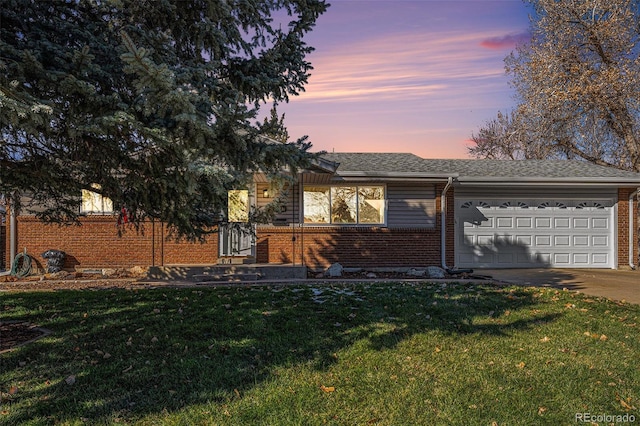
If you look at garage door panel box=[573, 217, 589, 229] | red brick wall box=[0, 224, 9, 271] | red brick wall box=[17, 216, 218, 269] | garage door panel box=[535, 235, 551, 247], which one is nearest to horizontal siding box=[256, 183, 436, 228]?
red brick wall box=[17, 216, 218, 269]

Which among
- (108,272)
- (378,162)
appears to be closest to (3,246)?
(108,272)

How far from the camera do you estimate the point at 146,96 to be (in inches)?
145

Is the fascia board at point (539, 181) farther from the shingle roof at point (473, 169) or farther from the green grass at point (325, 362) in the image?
the green grass at point (325, 362)

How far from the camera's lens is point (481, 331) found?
17.7ft

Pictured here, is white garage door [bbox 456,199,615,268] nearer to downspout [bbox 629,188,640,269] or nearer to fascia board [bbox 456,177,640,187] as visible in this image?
downspout [bbox 629,188,640,269]

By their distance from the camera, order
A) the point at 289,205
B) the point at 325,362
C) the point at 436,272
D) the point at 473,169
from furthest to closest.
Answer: the point at 473,169, the point at 289,205, the point at 436,272, the point at 325,362

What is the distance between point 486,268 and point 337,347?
30.4 feet

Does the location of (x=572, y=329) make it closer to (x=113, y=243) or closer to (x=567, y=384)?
(x=567, y=384)

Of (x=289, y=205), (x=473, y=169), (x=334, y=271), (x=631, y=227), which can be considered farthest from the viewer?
(x=473, y=169)

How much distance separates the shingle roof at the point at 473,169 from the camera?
1212 centimetres

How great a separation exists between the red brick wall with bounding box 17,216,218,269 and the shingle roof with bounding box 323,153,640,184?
4935 millimetres

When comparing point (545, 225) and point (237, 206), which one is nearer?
point (237, 206)

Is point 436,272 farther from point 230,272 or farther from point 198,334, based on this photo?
point 198,334

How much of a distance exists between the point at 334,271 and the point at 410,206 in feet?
10.1
